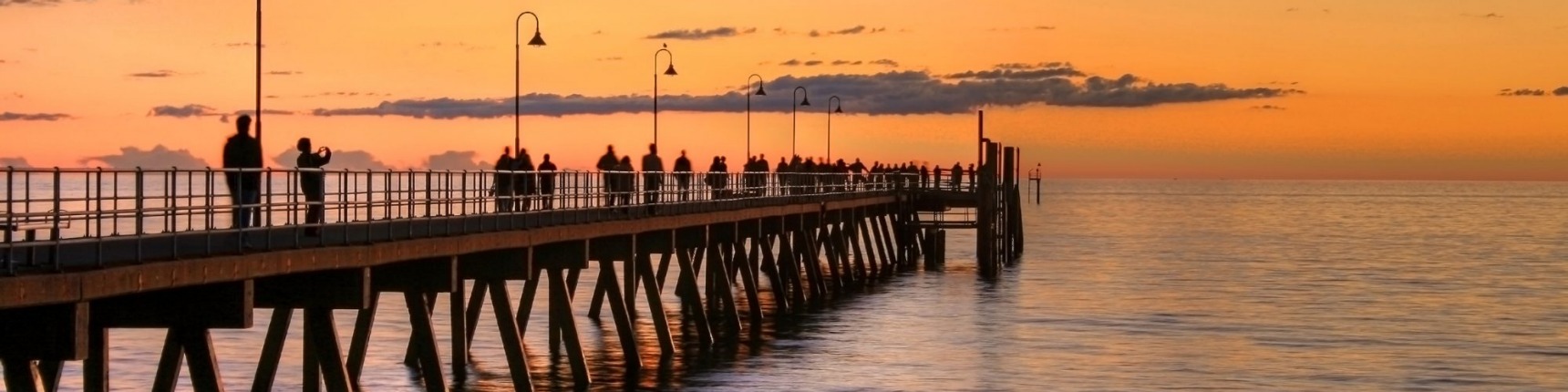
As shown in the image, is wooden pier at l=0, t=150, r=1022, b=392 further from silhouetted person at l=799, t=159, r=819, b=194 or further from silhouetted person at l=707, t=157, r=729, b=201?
silhouetted person at l=799, t=159, r=819, b=194

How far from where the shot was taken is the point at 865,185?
208ft

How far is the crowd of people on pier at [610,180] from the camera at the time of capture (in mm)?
20656

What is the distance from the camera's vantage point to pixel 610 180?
31.3 metres

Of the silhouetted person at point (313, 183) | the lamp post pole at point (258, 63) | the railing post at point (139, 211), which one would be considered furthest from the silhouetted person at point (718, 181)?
the railing post at point (139, 211)

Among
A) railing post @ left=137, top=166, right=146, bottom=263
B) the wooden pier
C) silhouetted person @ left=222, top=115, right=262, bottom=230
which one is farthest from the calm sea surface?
railing post @ left=137, top=166, right=146, bottom=263

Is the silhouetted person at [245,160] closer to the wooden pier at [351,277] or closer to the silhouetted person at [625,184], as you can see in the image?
the wooden pier at [351,277]

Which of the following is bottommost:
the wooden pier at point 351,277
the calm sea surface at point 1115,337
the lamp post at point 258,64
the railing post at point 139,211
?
the calm sea surface at point 1115,337

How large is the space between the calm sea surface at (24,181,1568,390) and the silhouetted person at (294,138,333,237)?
8437mm

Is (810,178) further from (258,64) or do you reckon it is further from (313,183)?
(313,183)

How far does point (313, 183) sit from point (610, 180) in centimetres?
1046

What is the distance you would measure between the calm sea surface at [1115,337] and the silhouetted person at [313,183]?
8.44m

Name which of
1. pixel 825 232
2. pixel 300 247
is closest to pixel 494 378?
pixel 300 247

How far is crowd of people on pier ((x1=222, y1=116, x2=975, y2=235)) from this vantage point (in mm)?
20656

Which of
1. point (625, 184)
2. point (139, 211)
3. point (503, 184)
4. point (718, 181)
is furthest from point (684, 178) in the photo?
point (139, 211)
